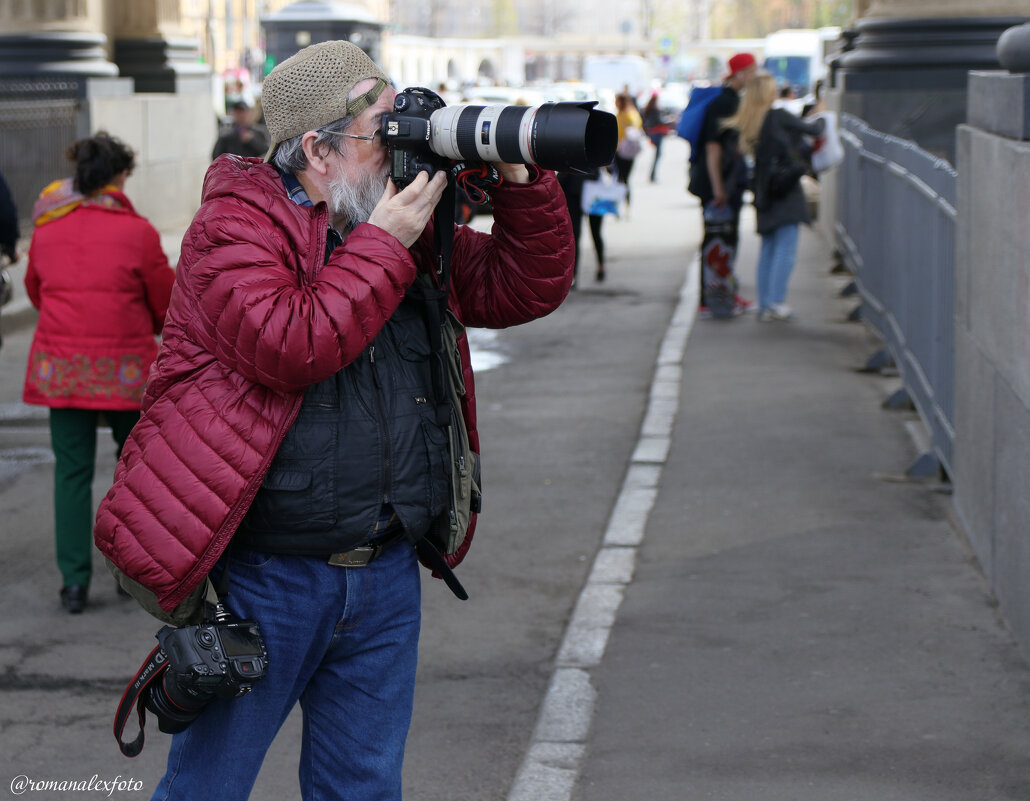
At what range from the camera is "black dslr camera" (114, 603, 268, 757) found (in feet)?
9.05

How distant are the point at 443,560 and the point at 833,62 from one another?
58.5ft

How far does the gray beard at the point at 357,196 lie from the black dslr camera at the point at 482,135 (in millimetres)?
73

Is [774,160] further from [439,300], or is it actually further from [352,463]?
[352,463]

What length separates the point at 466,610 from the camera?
569 centimetres

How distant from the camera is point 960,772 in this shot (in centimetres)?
414

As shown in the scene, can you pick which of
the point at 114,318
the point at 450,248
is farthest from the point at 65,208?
the point at 450,248

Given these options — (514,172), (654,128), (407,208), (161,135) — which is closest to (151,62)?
(161,135)

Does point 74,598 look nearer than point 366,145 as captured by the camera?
No

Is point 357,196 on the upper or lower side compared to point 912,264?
upper

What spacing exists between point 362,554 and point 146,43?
18.9 meters

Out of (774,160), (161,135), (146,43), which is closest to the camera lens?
(774,160)

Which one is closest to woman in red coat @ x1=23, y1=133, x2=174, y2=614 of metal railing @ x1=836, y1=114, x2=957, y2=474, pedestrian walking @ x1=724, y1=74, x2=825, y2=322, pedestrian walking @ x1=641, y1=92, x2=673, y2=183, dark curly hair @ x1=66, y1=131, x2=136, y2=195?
dark curly hair @ x1=66, y1=131, x2=136, y2=195

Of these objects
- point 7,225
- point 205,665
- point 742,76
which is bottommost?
point 205,665

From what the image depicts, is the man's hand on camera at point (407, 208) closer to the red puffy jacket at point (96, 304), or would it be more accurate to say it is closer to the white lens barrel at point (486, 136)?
the white lens barrel at point (486, 136)
